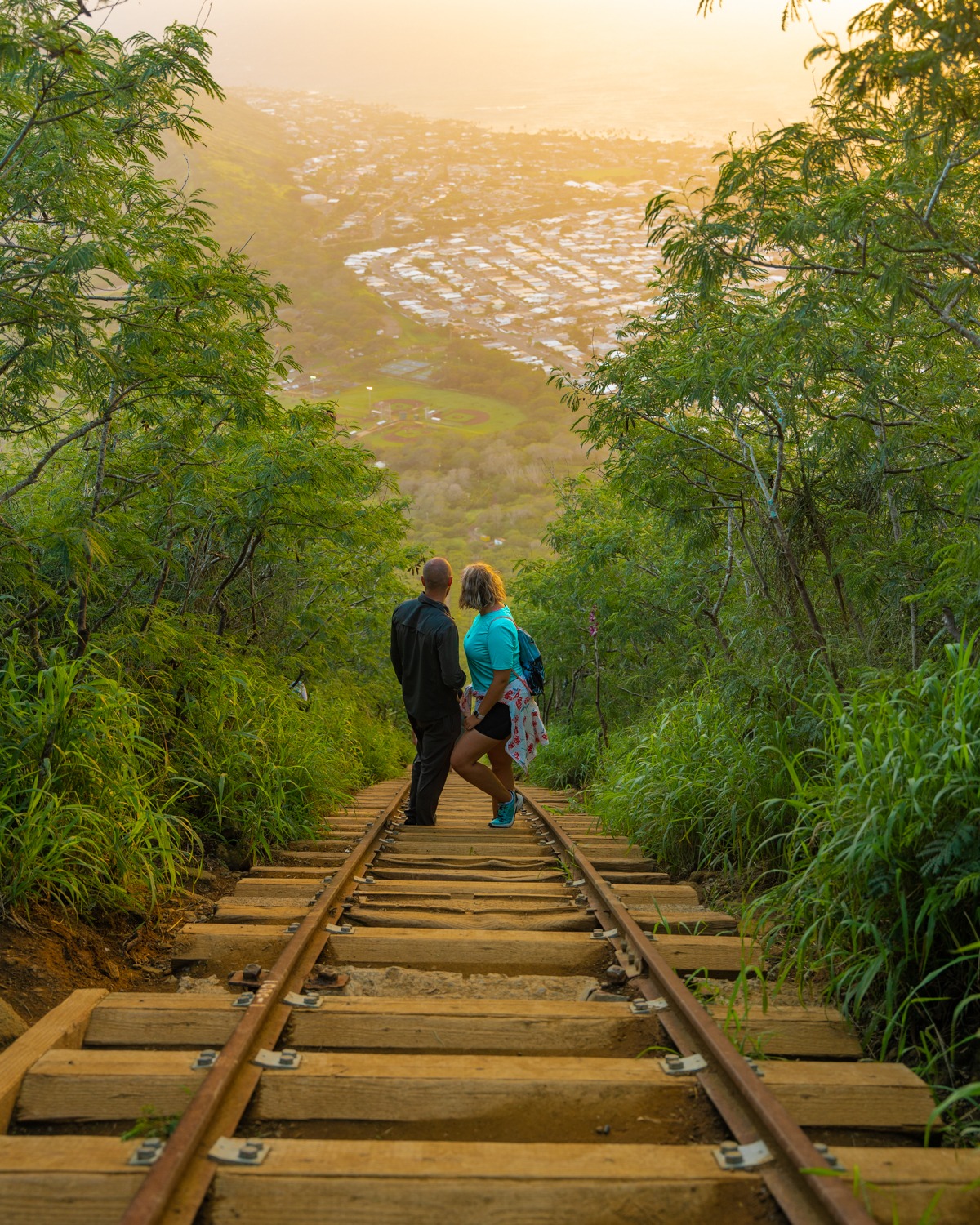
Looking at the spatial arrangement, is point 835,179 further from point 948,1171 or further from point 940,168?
point 948,1171

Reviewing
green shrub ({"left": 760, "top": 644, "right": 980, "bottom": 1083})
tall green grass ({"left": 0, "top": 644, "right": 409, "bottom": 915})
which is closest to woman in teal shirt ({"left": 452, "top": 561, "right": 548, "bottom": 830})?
tall green grass ({"left": 0, "top": 644, "right": 409, "bottom": 915})

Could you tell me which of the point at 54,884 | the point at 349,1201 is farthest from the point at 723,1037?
the point at 54,884

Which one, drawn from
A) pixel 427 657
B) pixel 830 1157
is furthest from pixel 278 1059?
pixel 427 657

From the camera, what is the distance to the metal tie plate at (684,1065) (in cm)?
274

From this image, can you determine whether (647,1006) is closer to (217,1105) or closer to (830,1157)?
(830,1157)

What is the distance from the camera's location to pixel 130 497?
6109 mm

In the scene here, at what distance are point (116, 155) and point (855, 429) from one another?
17.0 ft

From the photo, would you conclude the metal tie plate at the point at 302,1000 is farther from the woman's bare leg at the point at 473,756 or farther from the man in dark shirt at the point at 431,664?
the man in dark shirt at the point at 431,664

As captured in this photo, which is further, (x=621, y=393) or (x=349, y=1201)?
(x=621, y=393)

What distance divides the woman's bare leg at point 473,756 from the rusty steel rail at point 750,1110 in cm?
313

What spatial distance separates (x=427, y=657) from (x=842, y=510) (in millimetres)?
3197

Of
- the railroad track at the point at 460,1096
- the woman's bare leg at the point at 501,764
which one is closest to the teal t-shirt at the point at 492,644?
the woman's bare leg at the point at 501,764

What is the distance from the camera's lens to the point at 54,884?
4270 millimetres

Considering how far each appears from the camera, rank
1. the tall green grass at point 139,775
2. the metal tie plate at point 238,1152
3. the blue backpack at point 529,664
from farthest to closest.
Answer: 1. the blue backpack at point 529,664
2. the tall green grass at point 139,775
3. the metal tie plate at point 238,1152
